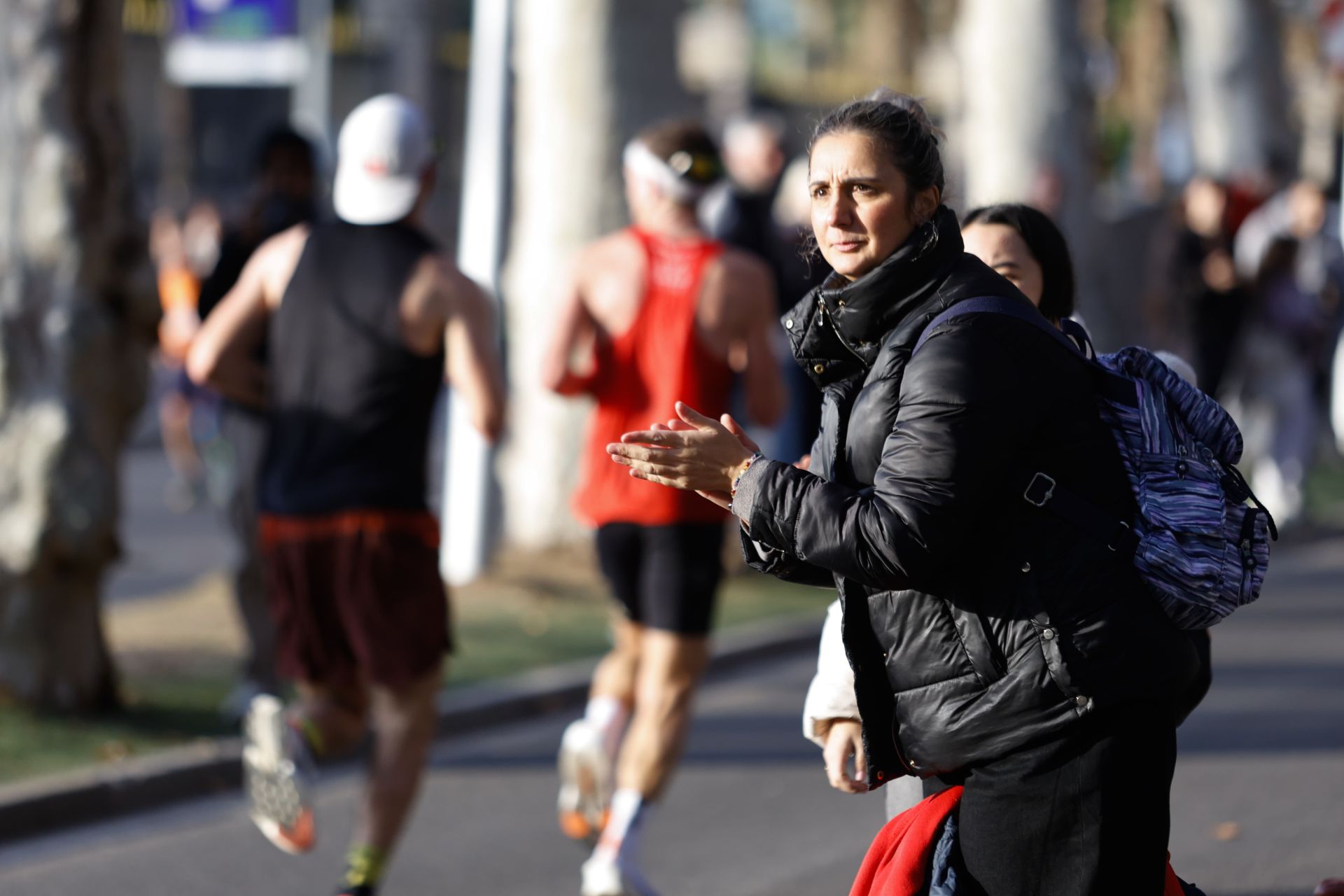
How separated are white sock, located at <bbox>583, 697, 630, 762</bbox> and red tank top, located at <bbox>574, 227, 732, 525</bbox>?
0.55 m

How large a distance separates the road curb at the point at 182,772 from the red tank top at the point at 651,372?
1884 mm

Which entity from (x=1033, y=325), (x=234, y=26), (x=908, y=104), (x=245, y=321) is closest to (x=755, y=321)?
(x=245, y=321)

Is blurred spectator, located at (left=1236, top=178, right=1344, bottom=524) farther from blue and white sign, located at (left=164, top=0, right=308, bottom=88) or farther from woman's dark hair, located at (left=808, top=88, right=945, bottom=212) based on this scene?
woman's dark hair, located at (left=808, top=88, right=945, bottom=212)

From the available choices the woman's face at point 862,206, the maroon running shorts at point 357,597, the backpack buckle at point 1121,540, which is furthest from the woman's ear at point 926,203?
the maroon running shorts at point 357,597

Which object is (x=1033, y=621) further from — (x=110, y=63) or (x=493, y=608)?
(x=493, y=608)

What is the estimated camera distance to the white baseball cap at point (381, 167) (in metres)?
5.42

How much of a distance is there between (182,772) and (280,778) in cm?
177

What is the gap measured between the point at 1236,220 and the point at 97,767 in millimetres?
11685

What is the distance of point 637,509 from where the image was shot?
5887 millimetres

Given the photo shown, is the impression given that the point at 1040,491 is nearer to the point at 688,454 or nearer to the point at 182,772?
the point at 688,454

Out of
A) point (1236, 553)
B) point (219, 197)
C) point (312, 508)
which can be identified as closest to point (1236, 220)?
point (312, 508)

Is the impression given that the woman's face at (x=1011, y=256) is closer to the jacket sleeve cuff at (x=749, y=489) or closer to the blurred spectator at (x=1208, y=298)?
the jacket sleeve cuff at (x=749, y=489)

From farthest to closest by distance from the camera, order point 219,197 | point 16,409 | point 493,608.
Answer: point 219,197
point 493,608
point 16,409

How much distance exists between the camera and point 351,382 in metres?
5.32
